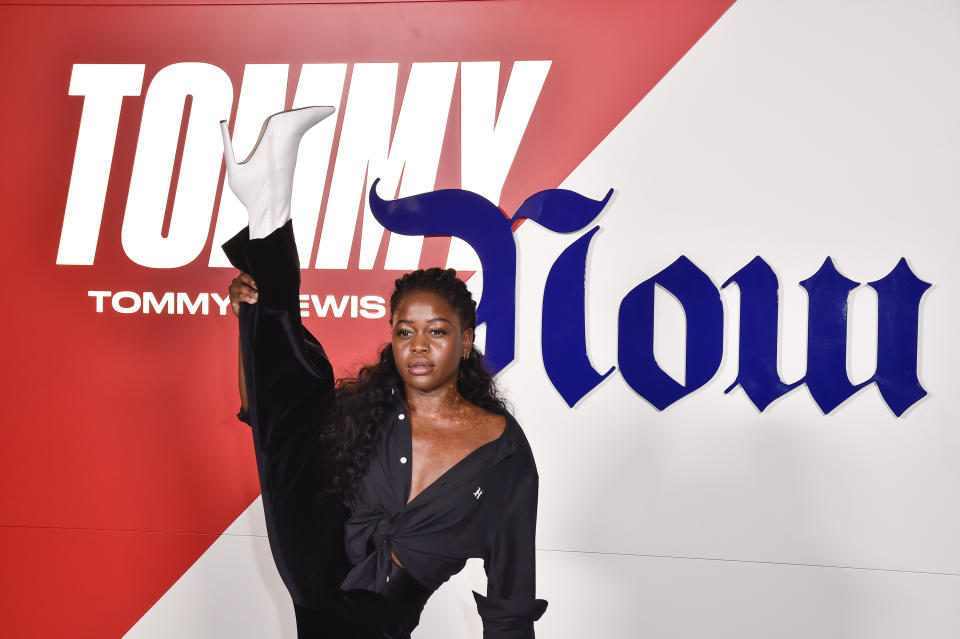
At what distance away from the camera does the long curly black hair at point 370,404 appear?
1.58m

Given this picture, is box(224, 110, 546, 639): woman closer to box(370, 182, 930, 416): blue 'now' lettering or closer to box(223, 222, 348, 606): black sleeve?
box(223, 222, 348, 606): black sleeve

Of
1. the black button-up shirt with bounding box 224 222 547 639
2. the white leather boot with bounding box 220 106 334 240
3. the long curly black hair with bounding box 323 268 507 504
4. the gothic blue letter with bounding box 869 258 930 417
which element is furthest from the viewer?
the gothic blue letter with bounding box 869 258 930 417

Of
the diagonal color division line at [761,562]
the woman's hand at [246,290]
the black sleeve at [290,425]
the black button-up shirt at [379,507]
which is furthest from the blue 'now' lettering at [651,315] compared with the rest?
the woman's hand at [246,290]

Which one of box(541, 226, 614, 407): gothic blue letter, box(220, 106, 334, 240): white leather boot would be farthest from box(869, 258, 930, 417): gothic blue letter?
box(220, 106, 334, 240): white leather boot

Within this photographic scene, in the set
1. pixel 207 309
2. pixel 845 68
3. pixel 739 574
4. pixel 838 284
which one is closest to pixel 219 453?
pixel 207 309

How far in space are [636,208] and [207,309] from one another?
1.57m

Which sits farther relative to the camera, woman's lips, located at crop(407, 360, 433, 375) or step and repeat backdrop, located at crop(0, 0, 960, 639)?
step and repeat backdrop, located at crop(0, 0, 960, 639)

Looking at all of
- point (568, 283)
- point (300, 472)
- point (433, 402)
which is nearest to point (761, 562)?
point (568, 283)

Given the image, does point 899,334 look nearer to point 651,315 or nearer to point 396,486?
point 651,315

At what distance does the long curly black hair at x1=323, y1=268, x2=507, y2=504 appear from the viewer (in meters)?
1.58

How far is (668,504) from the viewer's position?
7.69ft

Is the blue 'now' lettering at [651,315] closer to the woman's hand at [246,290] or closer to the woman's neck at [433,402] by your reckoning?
the woman's neck at [433,402]

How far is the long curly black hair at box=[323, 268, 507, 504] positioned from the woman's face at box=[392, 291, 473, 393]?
28mm

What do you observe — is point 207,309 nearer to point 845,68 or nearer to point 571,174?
point 571,174
